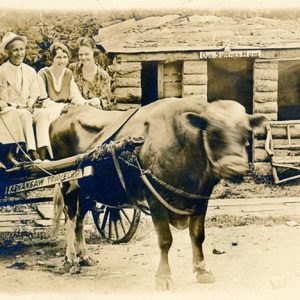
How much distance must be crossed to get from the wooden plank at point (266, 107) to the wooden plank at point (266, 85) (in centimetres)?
9

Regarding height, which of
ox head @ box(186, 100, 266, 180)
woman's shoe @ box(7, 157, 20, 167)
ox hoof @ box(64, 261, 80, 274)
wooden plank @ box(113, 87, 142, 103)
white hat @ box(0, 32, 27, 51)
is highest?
white hat @ box(0, 32, 27, 51)

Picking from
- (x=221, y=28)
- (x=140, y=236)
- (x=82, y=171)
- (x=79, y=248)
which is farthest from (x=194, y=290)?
(x=221, y=28)

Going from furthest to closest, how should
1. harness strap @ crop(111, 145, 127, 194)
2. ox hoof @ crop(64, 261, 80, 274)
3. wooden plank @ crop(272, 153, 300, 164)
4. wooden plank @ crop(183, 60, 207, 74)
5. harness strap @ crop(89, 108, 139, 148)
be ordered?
wooden plank @ crop(272, 153, 300, 164) < wooden plank @ crop(183, 60, 207, 74) < ox hoof @ crop(64, 261, 80, 274) < harness strap @ crop(89, 108, 139, 148) < harness strap @ crop(111, 145, 127, 194)

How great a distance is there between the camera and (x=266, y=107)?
3.82 m

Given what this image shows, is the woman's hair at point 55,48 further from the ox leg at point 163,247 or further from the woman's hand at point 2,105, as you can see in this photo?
the ox leg at point 163,247

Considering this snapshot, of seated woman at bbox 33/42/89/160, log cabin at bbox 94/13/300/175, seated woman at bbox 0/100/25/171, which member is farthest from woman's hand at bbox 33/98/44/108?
log cabin at bbox 94/13/300/175

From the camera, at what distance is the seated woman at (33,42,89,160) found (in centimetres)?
370

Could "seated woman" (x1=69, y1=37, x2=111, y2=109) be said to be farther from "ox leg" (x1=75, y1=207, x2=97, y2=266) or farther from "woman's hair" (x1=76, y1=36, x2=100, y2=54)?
"ox leg" (x1=75, y1=207, x2=97, y2=266)

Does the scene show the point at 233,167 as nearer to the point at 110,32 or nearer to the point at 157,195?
the point at 157,195

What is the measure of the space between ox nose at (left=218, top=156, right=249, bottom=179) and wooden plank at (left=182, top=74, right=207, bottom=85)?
63 centimetres

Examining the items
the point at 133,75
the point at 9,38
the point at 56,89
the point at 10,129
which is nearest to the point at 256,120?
the point at 133,75

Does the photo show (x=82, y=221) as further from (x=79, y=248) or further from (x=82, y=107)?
(x=82, y=107)

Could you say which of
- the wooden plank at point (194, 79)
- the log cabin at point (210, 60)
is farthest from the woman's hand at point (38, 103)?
the wooden plank at point (194, 79)

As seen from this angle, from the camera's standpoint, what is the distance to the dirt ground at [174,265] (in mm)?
3588
